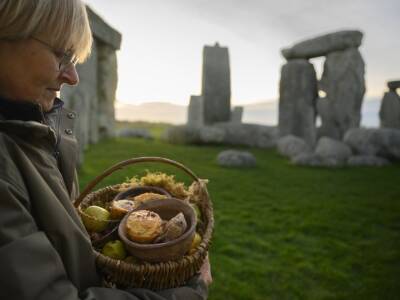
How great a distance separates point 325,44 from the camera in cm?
1052

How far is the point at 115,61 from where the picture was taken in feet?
32.7

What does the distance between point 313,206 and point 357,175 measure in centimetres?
214

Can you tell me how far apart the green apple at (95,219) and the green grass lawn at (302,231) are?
1.54 m

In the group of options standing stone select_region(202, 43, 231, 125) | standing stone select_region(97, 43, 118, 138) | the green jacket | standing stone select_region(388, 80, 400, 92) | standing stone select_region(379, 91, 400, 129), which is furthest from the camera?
standing stone select_region(388, 80, 400, 92)

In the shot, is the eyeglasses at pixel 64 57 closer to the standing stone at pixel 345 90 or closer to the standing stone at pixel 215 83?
the standing stone at pixel 345 90

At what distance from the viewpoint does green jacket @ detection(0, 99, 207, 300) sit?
80cm

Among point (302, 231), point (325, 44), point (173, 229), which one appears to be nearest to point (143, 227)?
point (173, 229)

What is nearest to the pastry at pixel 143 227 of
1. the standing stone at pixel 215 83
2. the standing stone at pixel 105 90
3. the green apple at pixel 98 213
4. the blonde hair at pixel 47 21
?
the green apple at pixel 98 213

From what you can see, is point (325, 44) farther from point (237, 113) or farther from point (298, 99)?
point (237, 113)

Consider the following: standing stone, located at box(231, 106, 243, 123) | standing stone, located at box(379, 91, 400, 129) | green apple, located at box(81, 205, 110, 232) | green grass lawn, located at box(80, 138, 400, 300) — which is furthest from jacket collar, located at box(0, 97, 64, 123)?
standing stone, located at box(231, 106, 243, 123)

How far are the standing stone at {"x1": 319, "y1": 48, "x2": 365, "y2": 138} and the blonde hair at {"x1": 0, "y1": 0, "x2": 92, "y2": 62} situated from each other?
393 inches

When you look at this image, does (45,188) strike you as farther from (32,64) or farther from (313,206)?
(313,206)

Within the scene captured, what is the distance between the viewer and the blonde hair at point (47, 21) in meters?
0.92

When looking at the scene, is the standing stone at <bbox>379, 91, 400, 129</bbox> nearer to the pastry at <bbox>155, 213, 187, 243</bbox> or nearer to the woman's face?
the pastry at <bbox>155, 213, 187, 243</bbox>
